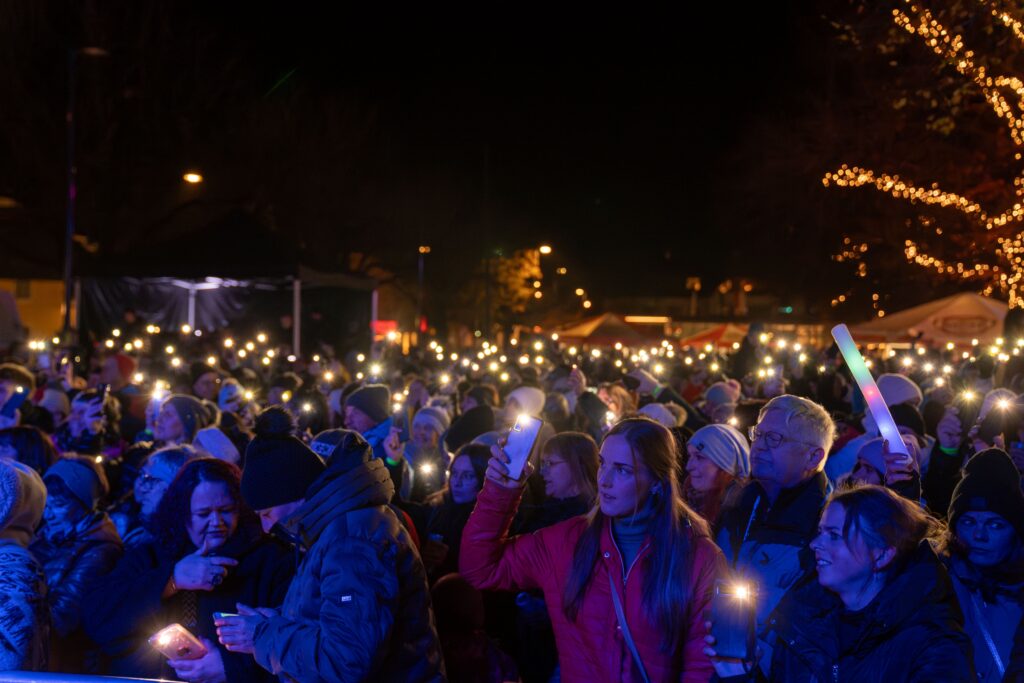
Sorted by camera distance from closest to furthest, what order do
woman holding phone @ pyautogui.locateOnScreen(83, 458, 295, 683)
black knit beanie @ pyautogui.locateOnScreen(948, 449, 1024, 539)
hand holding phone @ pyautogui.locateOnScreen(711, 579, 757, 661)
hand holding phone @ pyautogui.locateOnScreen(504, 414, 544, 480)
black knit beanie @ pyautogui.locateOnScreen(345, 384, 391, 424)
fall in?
hand holding phone @ pyautogui.locateOnScreen(711, 579, 757, 661) → hand holding phone @ pyautogui.locateOnScreen(504, 414, 544, 480) → woman holding phone @ pyautogui.locateOnScreen(83, 458, 295, 683) → black knit beanie @ pyautogui.locateOnScreen(948, 449, 1024, 539) → black knit beanie @ pyautogui.locateOnScreen(345, 384, 391, 424)

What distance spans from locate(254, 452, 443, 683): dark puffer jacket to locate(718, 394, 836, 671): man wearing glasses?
140cm

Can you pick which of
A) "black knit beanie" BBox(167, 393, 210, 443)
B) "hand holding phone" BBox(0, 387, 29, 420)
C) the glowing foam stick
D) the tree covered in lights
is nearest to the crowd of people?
the glowing foam stick

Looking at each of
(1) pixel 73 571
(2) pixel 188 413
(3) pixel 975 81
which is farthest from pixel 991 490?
(3) pixel 975 81

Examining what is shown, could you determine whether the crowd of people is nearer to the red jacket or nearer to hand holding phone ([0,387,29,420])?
the red jacket

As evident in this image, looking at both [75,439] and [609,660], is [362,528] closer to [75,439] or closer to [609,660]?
[609,660]

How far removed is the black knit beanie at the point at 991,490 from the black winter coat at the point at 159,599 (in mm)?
2526

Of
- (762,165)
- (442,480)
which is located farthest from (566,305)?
(442,480)

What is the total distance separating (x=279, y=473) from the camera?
3506 mm

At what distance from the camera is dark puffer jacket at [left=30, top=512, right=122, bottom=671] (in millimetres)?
4383

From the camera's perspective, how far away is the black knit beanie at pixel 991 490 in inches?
158

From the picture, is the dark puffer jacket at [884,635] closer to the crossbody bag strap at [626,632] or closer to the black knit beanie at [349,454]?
the crossbody bag strap at [626,632]

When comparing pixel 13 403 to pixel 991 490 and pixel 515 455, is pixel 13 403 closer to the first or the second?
pixel 515 455

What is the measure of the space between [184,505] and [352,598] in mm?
1277

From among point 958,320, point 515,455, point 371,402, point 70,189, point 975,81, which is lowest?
point 515,455
